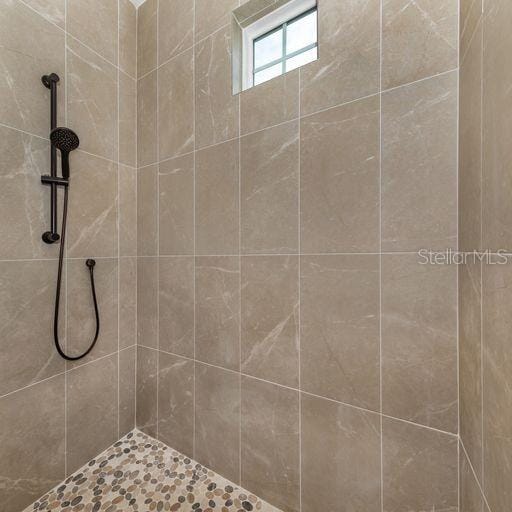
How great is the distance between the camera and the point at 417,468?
0.93m

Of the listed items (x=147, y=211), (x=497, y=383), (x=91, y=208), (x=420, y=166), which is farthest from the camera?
(x=147, y=211)

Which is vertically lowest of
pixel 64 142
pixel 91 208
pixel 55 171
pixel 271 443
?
pixel 271 443

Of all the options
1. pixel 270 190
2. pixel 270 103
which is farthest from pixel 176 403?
pixel 270 103

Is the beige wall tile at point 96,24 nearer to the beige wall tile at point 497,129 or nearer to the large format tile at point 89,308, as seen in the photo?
the large format tile at point 89,308

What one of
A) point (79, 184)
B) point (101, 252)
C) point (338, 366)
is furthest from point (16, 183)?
→ point (338, 366)

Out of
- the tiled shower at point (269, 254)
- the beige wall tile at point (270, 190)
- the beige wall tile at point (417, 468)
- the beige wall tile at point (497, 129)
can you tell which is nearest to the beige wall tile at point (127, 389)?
the tiled shower at point (269, 254)

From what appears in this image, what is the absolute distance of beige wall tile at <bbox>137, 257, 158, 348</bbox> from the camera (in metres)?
1.57

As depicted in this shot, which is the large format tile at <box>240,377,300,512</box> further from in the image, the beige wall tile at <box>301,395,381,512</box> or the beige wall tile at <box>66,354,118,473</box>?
the beige wall tile at <box>66,354,118,473</box>

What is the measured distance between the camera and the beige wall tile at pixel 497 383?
0.56 meters

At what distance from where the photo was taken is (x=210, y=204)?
135 centimetres

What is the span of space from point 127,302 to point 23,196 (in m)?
0.73

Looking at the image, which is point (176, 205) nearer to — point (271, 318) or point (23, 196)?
point (23, 196)

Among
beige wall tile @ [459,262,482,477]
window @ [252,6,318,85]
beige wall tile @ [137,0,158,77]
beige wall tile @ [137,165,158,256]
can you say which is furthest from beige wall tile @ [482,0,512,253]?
beige wall tile @ [137,0,158,77]

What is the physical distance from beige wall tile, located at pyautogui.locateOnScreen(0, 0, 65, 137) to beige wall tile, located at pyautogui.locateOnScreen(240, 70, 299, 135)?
90 centimetres
